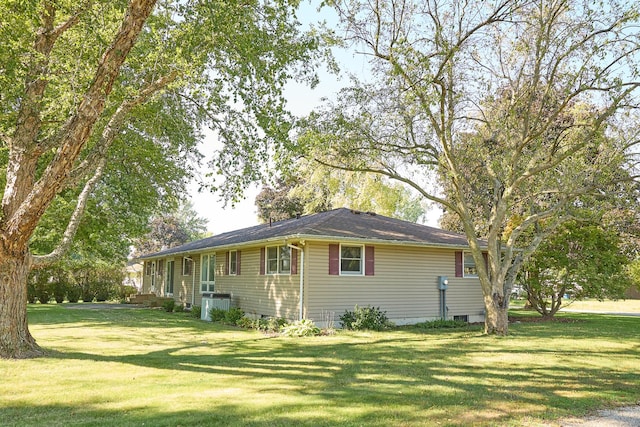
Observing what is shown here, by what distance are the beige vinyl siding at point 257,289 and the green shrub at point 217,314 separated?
74 cm

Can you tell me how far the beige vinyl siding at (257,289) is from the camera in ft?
46.2

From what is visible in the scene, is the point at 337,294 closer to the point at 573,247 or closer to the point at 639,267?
the point at 573,247

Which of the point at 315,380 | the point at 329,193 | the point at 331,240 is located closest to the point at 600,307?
the point at 329,193

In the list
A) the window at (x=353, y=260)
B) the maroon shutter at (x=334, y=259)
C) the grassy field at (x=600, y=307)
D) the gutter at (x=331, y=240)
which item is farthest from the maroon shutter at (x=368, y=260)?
the grassy field at (x=600, y=307)

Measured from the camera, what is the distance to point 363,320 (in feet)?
44.9

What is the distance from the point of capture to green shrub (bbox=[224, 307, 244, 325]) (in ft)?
50.9

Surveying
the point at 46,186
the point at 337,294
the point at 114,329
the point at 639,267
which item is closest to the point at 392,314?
the point at 337,294

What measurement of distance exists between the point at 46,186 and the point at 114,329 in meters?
6.88

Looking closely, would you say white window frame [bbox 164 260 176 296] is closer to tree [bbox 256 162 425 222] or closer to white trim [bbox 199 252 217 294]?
white trim [bbox 199 252 217 294]

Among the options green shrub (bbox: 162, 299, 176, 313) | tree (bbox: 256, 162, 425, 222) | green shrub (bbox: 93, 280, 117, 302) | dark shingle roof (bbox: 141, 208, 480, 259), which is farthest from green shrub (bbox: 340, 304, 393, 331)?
green shrub (bbox: 93, 280, 117, 302)

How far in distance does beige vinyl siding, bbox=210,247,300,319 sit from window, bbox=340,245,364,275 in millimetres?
1521

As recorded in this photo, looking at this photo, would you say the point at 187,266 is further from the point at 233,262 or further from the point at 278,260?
the point at 278,260

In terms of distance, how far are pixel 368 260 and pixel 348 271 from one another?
2.38 feet

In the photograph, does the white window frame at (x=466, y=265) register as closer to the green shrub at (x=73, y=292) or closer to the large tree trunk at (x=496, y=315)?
the large tree trunk at (x=496, y=315)
